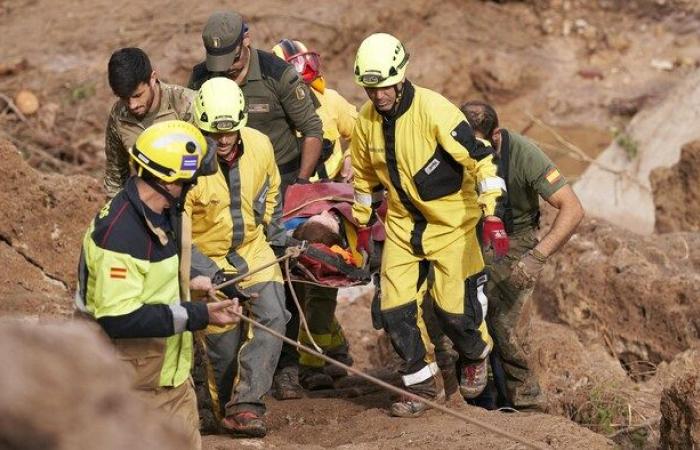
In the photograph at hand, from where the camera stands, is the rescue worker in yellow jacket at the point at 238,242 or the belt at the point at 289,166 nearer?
the rescue worker in yellow jacket at the point at 238,242

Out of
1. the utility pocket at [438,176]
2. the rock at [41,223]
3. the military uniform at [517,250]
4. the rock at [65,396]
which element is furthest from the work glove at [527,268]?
the rock at [65,396]

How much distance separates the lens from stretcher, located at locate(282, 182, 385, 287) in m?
9.21

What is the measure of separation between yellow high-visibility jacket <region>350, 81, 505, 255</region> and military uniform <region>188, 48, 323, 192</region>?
103 centimetres

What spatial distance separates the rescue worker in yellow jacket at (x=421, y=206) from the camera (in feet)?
28.1

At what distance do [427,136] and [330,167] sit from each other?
6.62 feet

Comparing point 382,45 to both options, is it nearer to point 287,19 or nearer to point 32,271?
point 32,271

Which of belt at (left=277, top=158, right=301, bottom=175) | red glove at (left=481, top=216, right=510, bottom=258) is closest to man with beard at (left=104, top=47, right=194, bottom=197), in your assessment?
belt at (left=277, top=158, right=301, bottom=175)

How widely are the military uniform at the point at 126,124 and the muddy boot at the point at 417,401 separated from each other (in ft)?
7.24

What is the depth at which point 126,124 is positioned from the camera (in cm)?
899

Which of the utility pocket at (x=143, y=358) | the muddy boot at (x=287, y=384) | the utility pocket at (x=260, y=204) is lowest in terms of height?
the muddy boot at (x=287, y=384)

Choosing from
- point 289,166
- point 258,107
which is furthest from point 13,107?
point 258,107

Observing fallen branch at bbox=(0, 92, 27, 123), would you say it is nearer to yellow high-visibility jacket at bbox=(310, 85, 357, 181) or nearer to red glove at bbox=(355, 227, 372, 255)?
yellow high-visibility jacket at bbox=(310, 85, 357, 181)

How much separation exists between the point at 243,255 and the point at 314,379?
2012 millimetres

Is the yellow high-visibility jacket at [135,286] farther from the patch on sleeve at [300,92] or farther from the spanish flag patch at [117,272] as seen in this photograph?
the patch on sleeve at [300,92]
